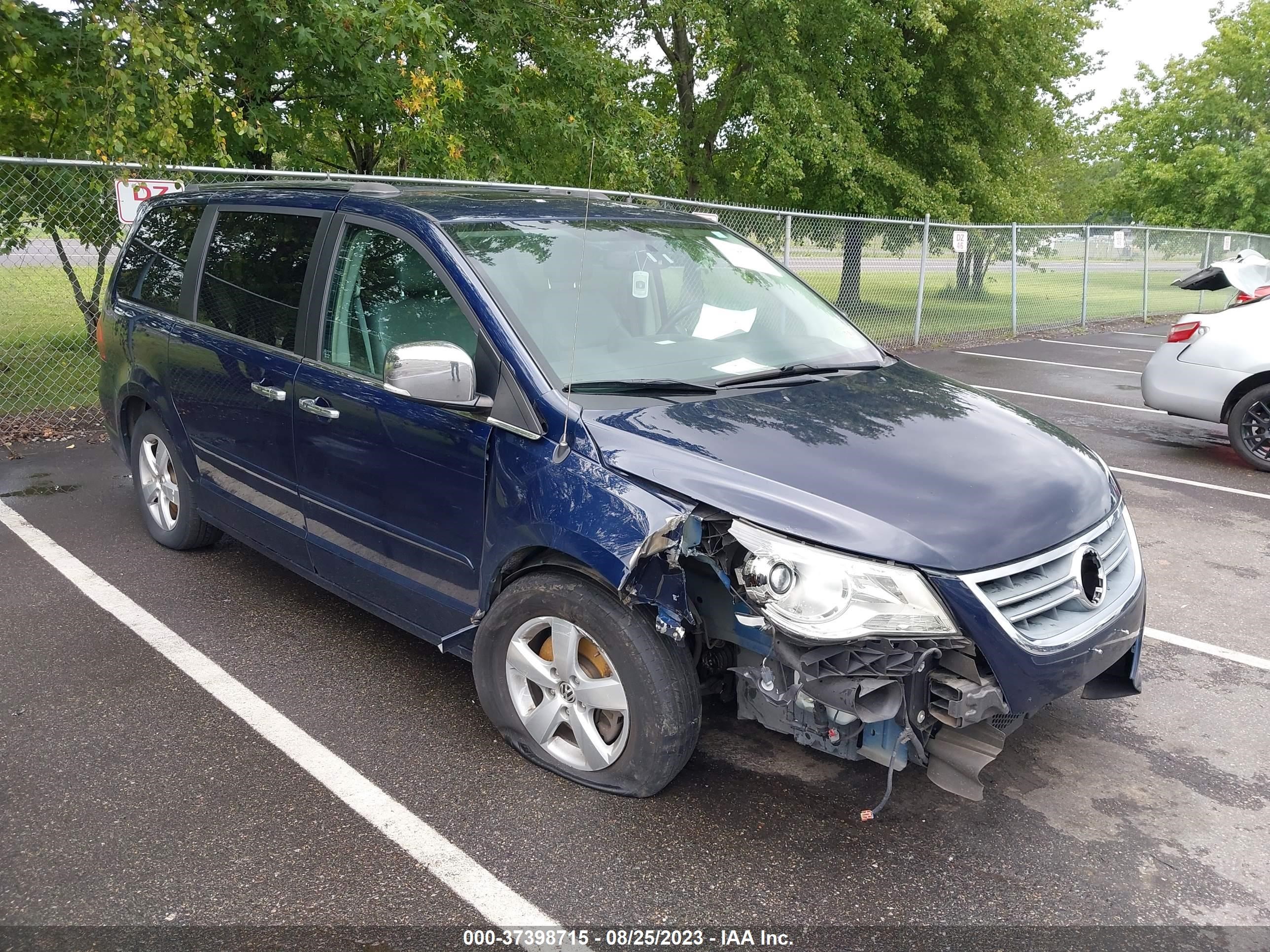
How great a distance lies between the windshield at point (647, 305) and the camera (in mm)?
3467

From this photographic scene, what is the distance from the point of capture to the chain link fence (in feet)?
27.2

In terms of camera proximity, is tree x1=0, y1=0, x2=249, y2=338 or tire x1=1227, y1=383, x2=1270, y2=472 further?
tree x1=0, y1=0, x2=249, y2=338

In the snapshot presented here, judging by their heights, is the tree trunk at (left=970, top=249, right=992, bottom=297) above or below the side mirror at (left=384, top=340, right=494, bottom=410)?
above

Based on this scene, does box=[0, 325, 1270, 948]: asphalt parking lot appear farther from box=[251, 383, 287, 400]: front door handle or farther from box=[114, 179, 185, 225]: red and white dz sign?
box=[114, 179, 185, 225]: red and white dz sign

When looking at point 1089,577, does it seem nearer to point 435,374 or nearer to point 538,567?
point 538,567

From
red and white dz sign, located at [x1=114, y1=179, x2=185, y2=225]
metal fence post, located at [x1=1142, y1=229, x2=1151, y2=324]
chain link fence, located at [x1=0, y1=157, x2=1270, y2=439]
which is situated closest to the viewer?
red and white dz sign, located at [x1=114, y1=179, x2=185, y2=225]

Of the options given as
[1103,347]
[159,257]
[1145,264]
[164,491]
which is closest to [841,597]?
[164,491]

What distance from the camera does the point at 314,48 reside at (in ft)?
36.3

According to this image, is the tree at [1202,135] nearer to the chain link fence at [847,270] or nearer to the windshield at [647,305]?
the chain link fence at [847,270]

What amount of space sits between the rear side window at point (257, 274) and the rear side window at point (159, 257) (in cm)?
28

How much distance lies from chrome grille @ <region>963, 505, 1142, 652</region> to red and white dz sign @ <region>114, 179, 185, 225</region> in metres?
7.16

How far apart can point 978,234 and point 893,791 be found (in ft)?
47.6

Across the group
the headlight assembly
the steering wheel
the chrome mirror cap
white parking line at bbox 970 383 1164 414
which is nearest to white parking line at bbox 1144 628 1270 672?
the headlight assembly

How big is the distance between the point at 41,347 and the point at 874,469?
8271 millimetres
